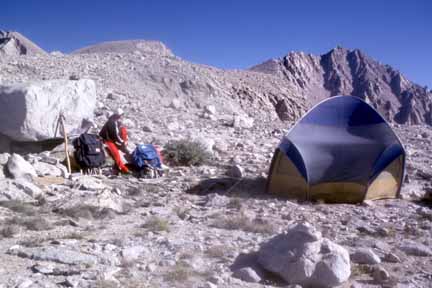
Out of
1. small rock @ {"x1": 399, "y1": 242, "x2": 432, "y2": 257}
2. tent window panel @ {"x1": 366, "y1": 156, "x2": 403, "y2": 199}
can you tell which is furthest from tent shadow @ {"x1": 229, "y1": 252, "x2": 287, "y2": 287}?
tent window panel @ {"x1": 366, "y1": 156, "x2": 403, "y2": 199}

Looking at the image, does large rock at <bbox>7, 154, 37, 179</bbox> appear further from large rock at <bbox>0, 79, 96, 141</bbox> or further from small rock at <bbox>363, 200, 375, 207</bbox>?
small rock at <bbox>363, 200, 375, 207</bbox>

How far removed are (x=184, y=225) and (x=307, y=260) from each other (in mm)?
2619

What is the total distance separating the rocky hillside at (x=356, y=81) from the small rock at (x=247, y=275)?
49.4 m

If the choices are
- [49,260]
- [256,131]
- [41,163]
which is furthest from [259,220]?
[256,131]

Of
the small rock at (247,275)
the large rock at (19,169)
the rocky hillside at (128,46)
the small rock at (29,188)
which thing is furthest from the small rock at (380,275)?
the rocky hillside at (128,46)

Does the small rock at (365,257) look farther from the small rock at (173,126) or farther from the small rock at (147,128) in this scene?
the small rock at (173,126)

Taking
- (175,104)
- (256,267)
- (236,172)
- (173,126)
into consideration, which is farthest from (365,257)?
(175,104)

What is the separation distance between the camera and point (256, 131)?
1948 cm

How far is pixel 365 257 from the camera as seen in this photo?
20.6 feet

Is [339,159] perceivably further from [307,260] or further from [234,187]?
[307,260]

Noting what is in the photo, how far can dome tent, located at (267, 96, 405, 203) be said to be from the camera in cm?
955

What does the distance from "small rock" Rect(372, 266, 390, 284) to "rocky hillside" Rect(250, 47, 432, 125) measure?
49170mm

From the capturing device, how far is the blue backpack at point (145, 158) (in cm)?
1145

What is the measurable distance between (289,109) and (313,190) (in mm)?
28473
